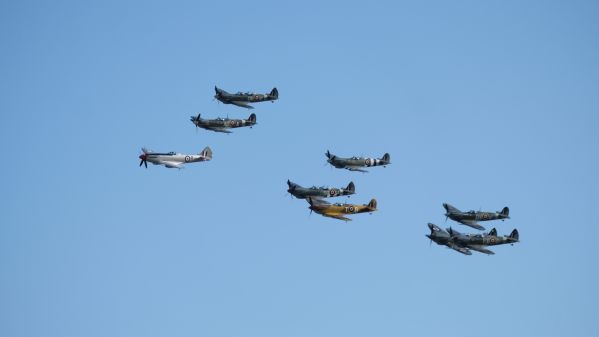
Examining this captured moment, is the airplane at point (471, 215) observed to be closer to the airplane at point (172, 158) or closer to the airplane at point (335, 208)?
the airplane at point (335, 208)

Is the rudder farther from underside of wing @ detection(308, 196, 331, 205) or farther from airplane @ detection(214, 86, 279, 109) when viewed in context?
underside of wing @ detection(308, 196, 331, 205)

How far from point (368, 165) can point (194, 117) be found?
3084cm

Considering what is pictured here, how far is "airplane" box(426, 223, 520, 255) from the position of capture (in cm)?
15662

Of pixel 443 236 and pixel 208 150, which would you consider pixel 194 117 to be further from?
pixel 443 236

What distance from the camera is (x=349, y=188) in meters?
170

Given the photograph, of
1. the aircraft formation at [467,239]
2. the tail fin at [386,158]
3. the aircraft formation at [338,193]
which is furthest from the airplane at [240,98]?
the aircraft formation at [467,239]

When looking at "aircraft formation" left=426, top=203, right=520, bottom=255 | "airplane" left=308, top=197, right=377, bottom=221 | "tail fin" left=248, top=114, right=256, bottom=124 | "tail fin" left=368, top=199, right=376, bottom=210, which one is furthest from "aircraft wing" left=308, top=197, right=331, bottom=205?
"tail fin" left=248, top=114, right=256, bottom=124

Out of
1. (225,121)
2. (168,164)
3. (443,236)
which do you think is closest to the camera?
(443,236)

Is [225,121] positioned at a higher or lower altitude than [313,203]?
higher

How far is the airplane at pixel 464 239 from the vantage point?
514 feet

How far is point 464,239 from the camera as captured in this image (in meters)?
157

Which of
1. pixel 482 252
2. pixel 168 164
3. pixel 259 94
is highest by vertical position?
pixel 259 94

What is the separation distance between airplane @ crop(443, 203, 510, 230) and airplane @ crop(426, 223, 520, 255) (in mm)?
10340

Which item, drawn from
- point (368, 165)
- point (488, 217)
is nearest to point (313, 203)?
point (368, 165)
